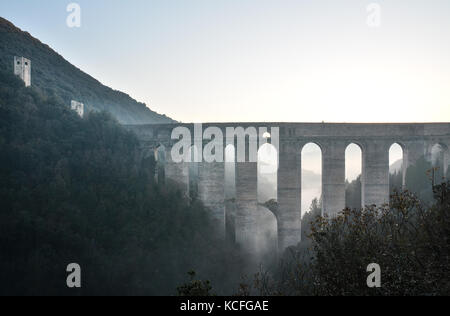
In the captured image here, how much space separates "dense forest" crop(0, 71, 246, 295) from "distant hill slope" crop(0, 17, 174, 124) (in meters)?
7.32

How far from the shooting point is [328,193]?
79.5 feet

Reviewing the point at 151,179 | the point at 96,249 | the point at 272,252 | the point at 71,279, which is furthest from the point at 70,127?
the point at 272,252

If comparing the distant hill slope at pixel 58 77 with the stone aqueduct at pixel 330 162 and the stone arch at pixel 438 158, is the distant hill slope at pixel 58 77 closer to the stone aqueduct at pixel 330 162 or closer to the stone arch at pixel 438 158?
the stone aqueduct at pixel 330 162

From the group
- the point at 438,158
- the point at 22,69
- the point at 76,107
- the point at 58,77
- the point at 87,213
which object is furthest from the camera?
the point at 58,77

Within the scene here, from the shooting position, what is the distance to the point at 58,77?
41.4 meters

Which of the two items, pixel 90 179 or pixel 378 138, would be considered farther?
pixel 378 138

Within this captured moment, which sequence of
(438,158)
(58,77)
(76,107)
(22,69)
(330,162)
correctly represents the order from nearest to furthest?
1. (330,162)
2. (22,69)
3. (76,107)
4. (438,158)
5. (58,77)

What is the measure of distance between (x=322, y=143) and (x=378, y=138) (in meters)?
4.15

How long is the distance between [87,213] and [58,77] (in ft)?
96.3

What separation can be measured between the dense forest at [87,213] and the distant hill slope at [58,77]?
7325 millimetres

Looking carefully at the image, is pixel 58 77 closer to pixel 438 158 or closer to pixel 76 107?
pixel 76 107

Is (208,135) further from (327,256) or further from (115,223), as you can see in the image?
(327,256)

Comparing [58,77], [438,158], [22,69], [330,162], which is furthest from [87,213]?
Answer: [58,77]

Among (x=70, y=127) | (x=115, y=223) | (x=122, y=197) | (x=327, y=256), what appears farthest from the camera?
A: (x=70, y=127)
